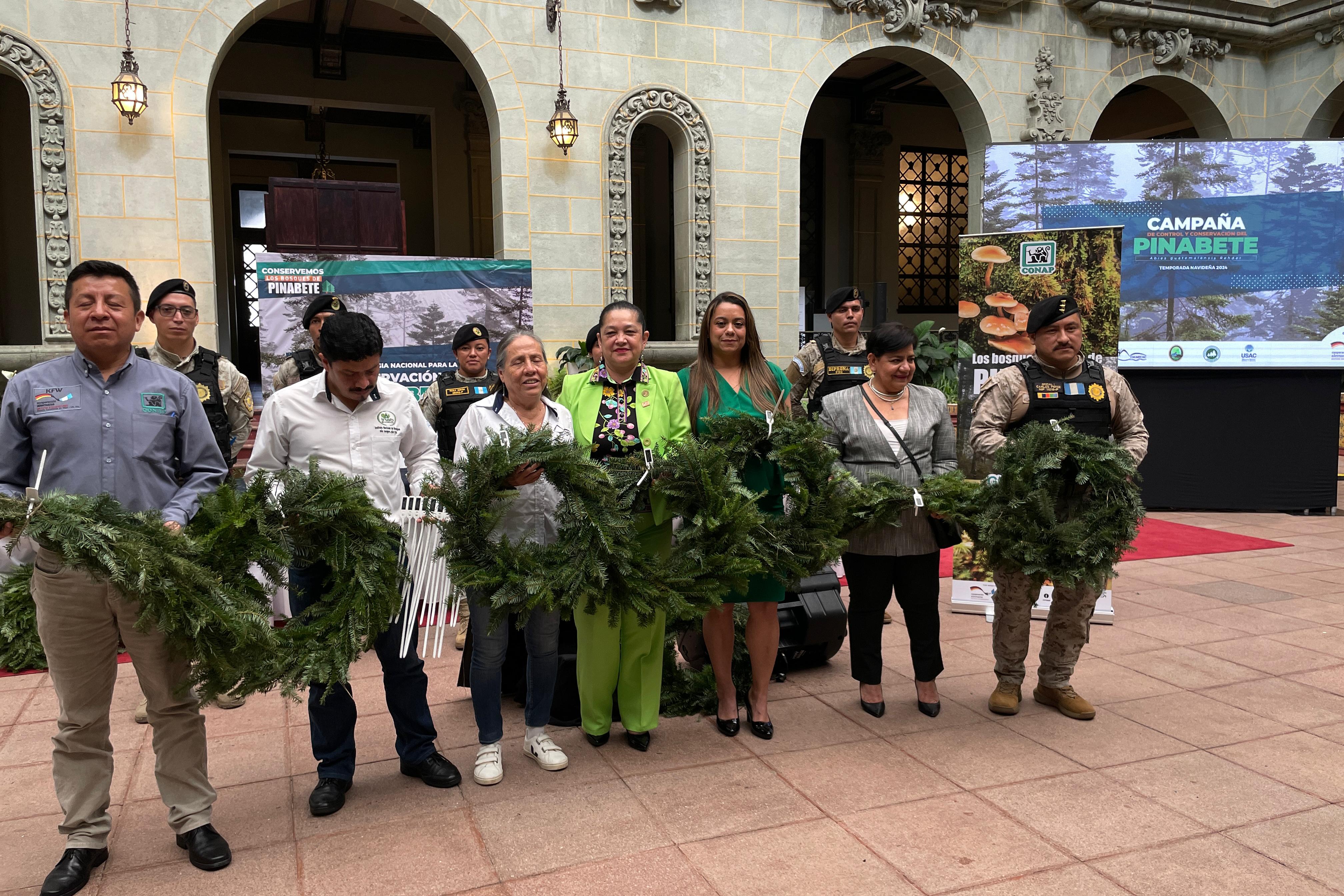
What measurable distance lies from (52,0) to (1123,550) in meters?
9.66

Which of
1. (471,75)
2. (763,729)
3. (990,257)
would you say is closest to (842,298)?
(990,257)

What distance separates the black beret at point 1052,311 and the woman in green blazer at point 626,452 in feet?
5.85

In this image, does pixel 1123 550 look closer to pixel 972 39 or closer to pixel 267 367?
pixel 267 367

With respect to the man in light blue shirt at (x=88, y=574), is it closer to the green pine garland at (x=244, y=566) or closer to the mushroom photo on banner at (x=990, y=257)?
the green pine garland at (x=244, y=566)

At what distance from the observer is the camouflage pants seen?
14.7ft

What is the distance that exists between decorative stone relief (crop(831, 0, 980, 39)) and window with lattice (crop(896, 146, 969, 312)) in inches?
262

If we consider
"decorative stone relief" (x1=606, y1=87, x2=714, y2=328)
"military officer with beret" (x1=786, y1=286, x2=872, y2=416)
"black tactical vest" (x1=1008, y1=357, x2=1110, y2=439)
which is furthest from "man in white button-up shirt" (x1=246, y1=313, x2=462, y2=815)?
"decorative stone relief" (x1=606, y1=87, x2=714, y2=328)

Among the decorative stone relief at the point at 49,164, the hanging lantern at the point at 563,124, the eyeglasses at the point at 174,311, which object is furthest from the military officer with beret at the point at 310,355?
the hanging lantern at the point at 563,124

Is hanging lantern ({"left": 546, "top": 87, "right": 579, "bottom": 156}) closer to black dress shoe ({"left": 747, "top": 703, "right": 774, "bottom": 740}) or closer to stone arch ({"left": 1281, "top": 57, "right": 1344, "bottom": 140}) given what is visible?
black dress shoe ({"left": 747, "top": 703, "right": 774, "bottom": 740})

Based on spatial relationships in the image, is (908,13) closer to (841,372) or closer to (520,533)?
(841,372)

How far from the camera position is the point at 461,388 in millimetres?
6086

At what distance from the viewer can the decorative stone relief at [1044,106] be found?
12.1m

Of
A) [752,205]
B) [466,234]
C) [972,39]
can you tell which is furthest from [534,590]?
[466,234]

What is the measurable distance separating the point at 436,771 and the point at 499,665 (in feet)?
1.57
